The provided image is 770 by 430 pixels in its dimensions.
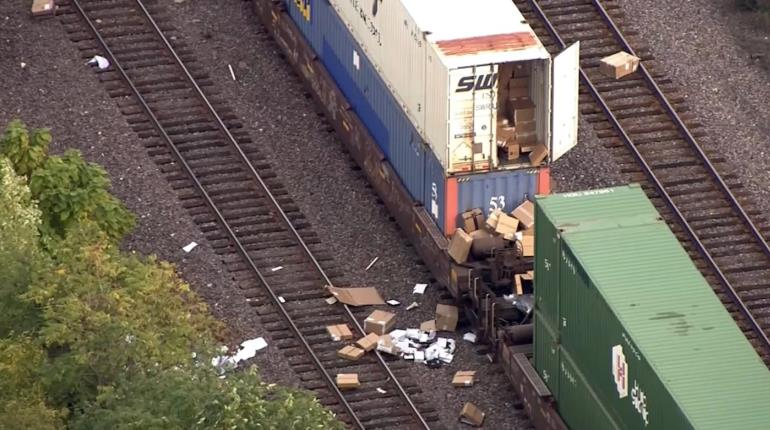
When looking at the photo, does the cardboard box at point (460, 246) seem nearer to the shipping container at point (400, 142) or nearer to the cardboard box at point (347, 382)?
the shipping container at point (400, 142)

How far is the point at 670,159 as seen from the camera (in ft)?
147

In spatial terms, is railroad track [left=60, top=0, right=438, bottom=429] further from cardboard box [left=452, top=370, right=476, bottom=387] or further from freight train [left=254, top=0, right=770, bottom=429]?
freight train [left=254, top=0, right=770, bottom=429]

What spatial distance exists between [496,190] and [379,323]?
281cm

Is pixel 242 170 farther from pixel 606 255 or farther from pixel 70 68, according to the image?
pixel 606 255

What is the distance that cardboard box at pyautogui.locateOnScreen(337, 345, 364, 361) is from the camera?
40062mm

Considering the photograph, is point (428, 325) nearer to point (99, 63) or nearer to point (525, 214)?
point (525, 214)

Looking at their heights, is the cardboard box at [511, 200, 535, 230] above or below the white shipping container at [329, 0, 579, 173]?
below

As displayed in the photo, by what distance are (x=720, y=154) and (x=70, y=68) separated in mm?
11804

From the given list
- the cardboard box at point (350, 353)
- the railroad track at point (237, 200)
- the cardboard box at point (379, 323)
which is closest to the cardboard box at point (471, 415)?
the railroad track at point (237, 200)

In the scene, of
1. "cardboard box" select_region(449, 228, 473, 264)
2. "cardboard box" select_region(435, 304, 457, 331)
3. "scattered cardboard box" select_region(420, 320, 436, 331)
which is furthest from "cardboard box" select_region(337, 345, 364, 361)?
"cardboard box" select_region(449, 228, 473, 264)

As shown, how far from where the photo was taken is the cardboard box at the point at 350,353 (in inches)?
1577

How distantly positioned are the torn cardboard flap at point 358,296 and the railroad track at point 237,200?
0.61 ft

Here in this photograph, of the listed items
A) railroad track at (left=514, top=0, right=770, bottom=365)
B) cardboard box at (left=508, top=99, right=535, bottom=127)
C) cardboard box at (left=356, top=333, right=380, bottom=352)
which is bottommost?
cardboard box at (left=356, top=333, right=380, bottom=352)

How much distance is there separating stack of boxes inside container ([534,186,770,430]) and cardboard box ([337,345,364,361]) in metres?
3.15
